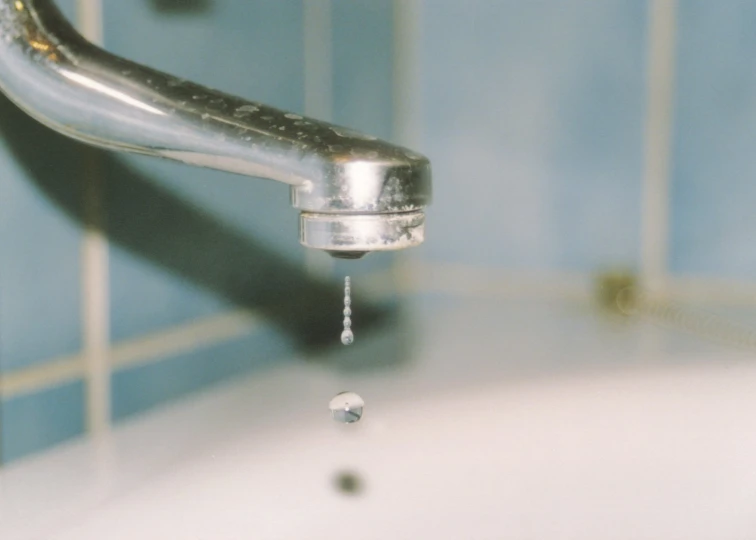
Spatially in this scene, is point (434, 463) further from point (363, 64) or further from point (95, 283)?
point (363, 64)

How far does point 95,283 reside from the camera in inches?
13.0

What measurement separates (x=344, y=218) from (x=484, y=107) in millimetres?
374

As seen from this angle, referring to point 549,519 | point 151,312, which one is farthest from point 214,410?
point 549,519

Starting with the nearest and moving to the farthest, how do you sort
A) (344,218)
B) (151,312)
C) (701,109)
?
(344,218) → (151,312) → (701,109)

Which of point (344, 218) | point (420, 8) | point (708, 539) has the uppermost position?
point (420, 8)

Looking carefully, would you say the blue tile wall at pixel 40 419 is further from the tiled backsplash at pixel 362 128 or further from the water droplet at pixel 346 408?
the water droplet at pixel 346 408

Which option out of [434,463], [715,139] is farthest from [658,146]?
[434,463]

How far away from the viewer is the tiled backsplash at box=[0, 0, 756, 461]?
1.02ft

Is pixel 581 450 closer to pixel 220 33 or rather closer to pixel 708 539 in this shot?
pixel 708 539

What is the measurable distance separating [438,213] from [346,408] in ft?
0.85

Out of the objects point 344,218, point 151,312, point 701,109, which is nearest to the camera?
point 344,218

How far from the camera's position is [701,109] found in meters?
Answer: 0.52

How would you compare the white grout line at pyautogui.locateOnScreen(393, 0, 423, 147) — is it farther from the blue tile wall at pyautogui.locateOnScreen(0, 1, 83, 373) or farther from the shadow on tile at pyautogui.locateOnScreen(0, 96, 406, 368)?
the blue tile wall at pyautogui.locateOnScreen(0, 1, 83, 373)

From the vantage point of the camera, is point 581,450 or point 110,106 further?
point 581,450
